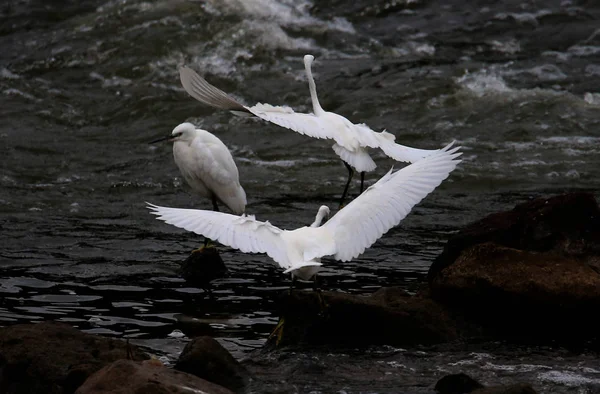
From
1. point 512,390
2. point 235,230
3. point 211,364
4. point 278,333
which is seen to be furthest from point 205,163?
point 512,390

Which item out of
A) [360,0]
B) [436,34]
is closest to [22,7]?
[360,0]

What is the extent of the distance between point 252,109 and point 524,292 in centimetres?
248

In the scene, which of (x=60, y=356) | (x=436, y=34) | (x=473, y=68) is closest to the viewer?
(x=60, y=356)

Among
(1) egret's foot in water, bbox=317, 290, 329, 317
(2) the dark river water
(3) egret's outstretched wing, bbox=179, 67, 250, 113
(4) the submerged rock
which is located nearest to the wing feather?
(3) egret's outstretched wing, bbox=179, 67, 250, 113

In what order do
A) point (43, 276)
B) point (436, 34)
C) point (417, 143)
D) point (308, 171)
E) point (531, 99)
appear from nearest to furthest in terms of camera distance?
point (43, 276), point (308, 171), point (417, 143), point (531, 99), point (436, 34)

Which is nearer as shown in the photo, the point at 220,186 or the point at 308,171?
the point at 220,186

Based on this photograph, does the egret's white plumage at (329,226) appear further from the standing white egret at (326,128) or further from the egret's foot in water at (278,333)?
the standing white egret at (326,128)

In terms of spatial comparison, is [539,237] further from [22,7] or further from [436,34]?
[22,7]

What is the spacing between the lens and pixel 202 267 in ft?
22.3

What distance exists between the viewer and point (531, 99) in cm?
1264

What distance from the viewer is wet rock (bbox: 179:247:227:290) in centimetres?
680

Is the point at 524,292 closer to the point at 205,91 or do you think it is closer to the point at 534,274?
the point at 534,274

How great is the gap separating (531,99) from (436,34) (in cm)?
297

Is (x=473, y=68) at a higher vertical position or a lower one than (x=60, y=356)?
higher
